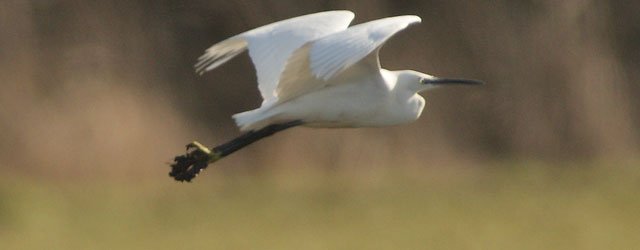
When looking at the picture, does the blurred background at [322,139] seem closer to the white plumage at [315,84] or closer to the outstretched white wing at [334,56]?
the white plumage at [315,84]

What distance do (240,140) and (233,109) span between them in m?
6.54

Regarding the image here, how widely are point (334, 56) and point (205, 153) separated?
1.30m

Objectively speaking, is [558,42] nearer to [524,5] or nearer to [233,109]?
[524,5]

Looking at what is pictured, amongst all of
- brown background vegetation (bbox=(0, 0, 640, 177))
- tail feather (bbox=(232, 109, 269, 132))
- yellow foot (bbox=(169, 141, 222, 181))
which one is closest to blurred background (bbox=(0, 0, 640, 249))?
brown background vegetation (bbox=(0, 0, 640, 177))

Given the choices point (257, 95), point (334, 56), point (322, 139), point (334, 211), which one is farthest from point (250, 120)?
point (257, 95)

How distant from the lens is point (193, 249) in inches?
388

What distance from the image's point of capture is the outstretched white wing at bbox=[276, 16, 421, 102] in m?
5.13

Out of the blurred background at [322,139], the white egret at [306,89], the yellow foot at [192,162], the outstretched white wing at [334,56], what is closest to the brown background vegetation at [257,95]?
the blurred background at [322,139]

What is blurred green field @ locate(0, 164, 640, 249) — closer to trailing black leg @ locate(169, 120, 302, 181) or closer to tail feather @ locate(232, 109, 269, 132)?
trailing black leg @ locate(169, 120, 302, 181)

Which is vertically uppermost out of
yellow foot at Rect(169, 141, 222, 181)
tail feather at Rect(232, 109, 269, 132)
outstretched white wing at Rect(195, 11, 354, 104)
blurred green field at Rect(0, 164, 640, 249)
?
outstretched white wing at Rect(195, 11, 354, 104)

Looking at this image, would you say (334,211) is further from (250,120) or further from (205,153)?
(250,120)

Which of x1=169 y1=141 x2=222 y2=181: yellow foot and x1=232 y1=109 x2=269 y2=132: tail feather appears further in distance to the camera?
x1=169 y1=141 x2=222 y2=181: yellow foot

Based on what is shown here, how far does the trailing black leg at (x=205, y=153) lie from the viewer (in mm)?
6203

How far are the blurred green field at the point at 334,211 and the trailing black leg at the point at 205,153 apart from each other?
3534 millimetres
